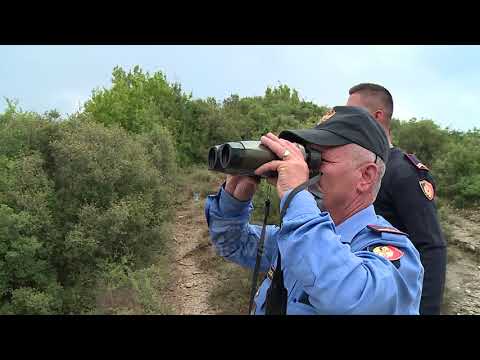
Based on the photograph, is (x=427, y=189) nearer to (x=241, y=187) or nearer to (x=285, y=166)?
(x=241, y=187)

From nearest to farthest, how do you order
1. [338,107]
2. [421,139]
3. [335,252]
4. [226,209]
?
[335,252] < [338,107] < [226,209] < [421,139]

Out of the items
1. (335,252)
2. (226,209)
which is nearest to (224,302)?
(226,209)

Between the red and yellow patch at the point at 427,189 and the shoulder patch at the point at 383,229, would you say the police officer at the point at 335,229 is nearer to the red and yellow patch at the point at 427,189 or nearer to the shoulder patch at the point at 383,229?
the shoulder patch at the point at 383,229

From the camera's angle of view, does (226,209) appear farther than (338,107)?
Yes

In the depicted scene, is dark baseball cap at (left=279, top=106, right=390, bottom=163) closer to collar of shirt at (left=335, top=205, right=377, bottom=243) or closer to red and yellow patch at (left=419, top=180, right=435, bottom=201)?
collar of shirt at (left=335, top=205, right=377, bottom=243)

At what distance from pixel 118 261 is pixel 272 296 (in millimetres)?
8622

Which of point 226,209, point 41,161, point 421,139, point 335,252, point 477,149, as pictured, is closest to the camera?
point 335,252

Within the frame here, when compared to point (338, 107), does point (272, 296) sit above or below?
below

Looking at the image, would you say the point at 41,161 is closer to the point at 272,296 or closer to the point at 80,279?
the point at 80,279

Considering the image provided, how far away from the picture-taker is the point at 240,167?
1.30m

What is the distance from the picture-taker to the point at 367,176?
1.37m

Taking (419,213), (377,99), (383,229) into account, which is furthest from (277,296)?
(377,99)

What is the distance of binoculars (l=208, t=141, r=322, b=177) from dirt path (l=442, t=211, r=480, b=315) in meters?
7.05

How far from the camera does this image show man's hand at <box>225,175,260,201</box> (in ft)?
5.04
